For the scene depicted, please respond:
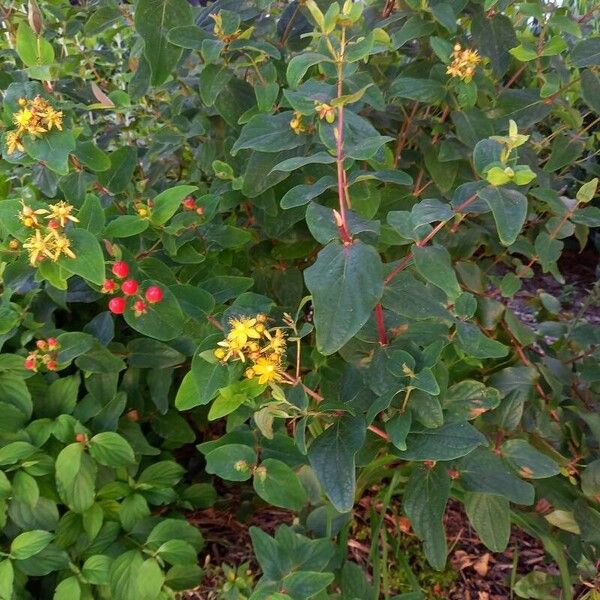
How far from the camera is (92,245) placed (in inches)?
28.2

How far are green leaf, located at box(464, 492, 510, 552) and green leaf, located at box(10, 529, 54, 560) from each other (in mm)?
608

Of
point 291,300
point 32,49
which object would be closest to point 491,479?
point 291,300

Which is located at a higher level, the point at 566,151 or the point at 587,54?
the point at 587,54

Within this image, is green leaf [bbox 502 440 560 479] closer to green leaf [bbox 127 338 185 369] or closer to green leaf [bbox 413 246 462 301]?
green leaf [bbox 413 246 462 301]

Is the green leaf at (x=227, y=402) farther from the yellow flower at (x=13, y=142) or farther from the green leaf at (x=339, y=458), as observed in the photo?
the yellow flower at (x=13, y=142)

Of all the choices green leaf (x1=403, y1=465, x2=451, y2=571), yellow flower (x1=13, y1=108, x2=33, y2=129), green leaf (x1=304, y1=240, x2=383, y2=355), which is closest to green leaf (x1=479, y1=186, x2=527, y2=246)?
green leaf (x1=304, y1=240, x2=383, y2=355)

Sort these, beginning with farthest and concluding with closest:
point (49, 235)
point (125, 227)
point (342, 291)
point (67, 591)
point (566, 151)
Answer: point (566, 151)
point (67, 591)
point (125, 227)
point (49, 235)
point (342, 291)

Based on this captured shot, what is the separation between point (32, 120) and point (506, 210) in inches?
22.6

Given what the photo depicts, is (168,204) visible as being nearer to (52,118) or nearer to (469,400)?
(52,118)

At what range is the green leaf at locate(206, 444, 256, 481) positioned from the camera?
2.65 feet

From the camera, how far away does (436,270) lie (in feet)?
2.15

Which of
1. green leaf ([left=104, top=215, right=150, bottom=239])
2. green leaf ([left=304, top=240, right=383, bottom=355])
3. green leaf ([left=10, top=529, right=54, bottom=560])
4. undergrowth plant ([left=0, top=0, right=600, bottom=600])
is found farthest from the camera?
green leaf ([left=10, top=529, right=54, bottom=560])

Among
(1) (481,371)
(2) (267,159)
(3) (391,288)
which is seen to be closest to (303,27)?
(2) (267,159)

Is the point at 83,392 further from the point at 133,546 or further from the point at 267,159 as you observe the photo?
the point at 267,159
